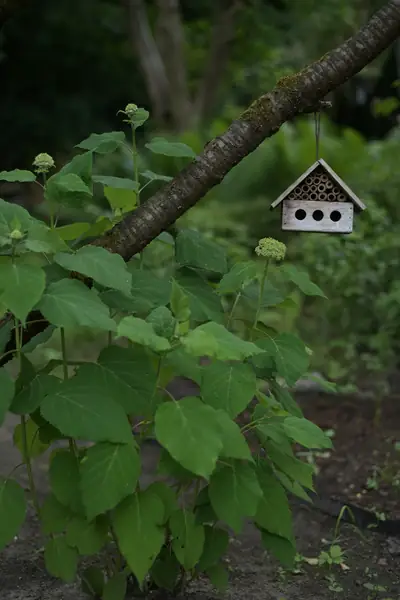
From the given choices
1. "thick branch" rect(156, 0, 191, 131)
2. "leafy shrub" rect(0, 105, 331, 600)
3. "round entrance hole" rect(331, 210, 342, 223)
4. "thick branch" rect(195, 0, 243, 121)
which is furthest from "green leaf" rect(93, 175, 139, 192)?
"thick branch" rect(156, 0, 191, 131)

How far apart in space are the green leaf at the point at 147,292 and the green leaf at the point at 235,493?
427 millimetres

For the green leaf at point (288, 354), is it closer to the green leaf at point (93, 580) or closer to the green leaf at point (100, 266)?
the green leaf at point (100, 266)

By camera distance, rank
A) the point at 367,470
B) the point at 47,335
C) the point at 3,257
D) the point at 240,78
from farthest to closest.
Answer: the point at 240,78, the point at 367,470, the point at 47,335, the point at 3,257

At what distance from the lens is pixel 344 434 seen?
11.8ft

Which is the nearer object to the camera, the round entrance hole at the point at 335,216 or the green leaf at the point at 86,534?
the green leaf at the point at 86,534

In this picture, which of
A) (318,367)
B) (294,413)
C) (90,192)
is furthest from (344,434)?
(90,192)

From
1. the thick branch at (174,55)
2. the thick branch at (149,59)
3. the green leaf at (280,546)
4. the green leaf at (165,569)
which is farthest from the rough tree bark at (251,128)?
the thick branch at (149,59)

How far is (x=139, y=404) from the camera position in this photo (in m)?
1.74

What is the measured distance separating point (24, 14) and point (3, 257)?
12.7m

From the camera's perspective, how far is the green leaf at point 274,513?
187 centimetres

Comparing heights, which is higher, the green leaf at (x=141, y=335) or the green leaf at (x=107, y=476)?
the green leaf at (x=141, y=335)

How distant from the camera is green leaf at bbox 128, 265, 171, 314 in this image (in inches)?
75.0

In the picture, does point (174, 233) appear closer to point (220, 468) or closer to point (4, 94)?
point (220, 468)

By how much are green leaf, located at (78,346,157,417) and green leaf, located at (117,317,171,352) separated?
193 mm
